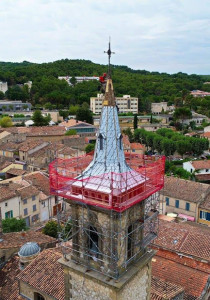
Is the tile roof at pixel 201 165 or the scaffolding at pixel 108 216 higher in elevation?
the scaffolding at pixel 108 216

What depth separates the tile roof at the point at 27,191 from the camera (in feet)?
119

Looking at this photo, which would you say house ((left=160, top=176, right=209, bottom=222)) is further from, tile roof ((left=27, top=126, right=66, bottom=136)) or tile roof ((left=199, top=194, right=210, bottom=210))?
tile roof ((left=27, top=126, right=66, bottom=136))

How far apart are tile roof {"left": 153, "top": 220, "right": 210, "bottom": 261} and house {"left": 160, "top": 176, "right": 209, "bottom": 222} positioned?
34.3 ft

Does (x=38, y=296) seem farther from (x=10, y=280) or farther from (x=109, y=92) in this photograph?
(x=109, y=92)

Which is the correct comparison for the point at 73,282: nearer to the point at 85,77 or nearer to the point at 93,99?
the point at 93,99

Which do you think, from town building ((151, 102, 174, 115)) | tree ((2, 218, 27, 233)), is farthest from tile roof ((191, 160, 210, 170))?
town building ((151, 102, 174, 115))

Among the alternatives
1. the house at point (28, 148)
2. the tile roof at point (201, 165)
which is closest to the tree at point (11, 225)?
the house at point (28, 148)

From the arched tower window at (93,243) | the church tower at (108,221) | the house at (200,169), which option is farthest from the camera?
the house at (200,169)

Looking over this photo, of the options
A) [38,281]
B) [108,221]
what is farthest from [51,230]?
[108,221]

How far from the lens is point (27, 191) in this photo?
122ft

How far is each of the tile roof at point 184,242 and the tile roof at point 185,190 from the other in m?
12.1

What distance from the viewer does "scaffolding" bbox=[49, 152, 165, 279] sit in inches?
446

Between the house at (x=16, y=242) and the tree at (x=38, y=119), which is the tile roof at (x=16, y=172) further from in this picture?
the tree at (x=38, y=119)

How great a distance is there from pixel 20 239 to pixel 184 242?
1305 cm
